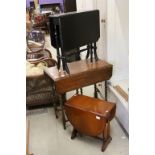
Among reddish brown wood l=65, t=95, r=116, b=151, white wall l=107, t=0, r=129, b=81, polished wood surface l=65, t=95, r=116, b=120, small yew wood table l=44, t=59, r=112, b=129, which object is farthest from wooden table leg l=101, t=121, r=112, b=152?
white wall l=107, t=0, r=129, b=81

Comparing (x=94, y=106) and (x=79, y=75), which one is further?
(x=79, y=75)

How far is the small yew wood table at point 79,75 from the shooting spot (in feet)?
11.3

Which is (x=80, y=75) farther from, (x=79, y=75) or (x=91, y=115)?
(x=91, y=115)

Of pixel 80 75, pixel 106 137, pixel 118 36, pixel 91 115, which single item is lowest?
pixel 106 137

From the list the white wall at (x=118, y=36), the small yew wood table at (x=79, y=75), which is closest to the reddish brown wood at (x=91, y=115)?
the small yew wood table at (x=79, y=75)

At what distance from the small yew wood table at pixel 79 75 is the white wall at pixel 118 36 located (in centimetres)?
23

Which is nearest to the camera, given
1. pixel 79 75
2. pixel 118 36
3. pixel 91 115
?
pixel 91 115

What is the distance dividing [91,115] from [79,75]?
0.63 m

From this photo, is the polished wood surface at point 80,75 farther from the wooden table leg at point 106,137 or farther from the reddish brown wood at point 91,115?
the wooden table leg at point 106,137

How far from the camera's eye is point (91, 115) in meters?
3.12

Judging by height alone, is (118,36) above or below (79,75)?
above

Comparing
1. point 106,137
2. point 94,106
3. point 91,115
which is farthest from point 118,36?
point 106,137

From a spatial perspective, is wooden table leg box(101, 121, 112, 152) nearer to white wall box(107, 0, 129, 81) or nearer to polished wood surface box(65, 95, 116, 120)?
polished wood surface box(65, 95, 116, 120)

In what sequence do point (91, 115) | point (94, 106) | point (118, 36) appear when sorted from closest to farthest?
point (91, 115) < point (94, 106) < point (118, 36)
